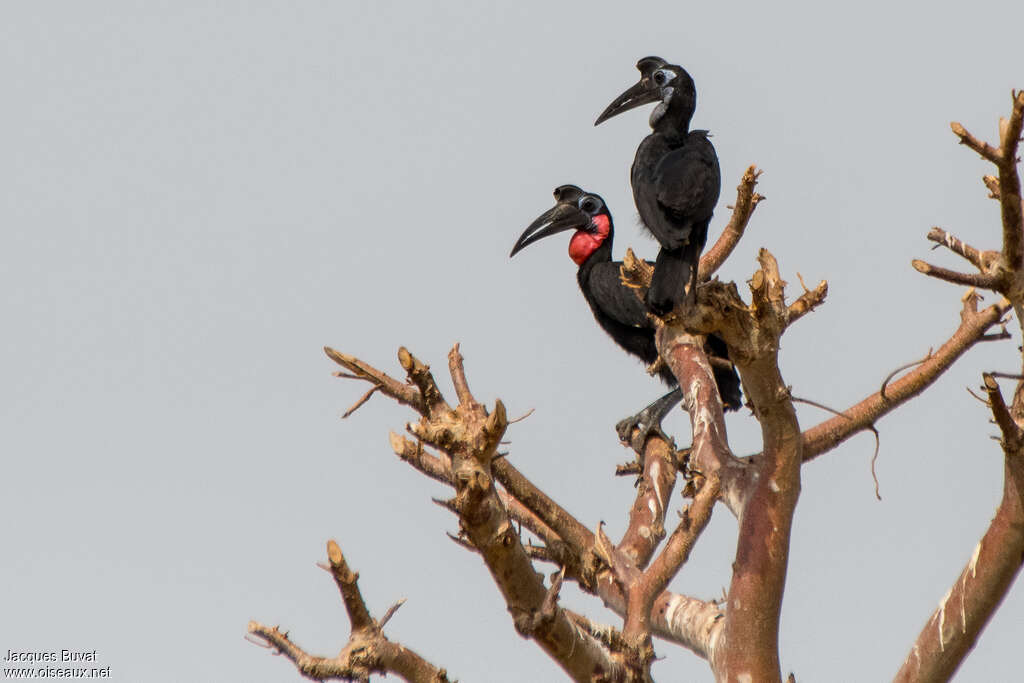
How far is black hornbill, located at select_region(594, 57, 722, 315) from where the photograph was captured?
5.43 meters

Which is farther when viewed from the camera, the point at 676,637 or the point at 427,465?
the point at 676,637

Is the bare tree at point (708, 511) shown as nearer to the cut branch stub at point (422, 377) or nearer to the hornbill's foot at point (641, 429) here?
the cut branch stub at point (422, 377)

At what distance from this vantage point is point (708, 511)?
512cm

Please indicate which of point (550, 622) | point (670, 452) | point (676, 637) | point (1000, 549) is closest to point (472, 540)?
point (550, 622)

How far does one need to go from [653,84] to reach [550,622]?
4.57 metres

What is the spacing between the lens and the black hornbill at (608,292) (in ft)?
25.5

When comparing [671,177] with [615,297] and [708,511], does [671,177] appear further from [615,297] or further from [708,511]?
[615,297]

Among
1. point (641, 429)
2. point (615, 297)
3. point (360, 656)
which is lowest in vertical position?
point (360, 656)

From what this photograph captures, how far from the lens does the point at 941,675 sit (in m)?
→ 4.77

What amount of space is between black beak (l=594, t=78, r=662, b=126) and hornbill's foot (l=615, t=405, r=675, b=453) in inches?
73.2

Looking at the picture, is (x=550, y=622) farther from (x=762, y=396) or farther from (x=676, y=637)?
(x=676, y=637)

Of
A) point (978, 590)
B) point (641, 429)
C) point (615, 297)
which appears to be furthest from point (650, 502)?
point (615, 297)

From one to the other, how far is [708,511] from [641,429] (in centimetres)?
252

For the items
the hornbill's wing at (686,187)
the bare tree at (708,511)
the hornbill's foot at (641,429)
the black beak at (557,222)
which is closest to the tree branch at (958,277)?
the bare tree at (708,511)
